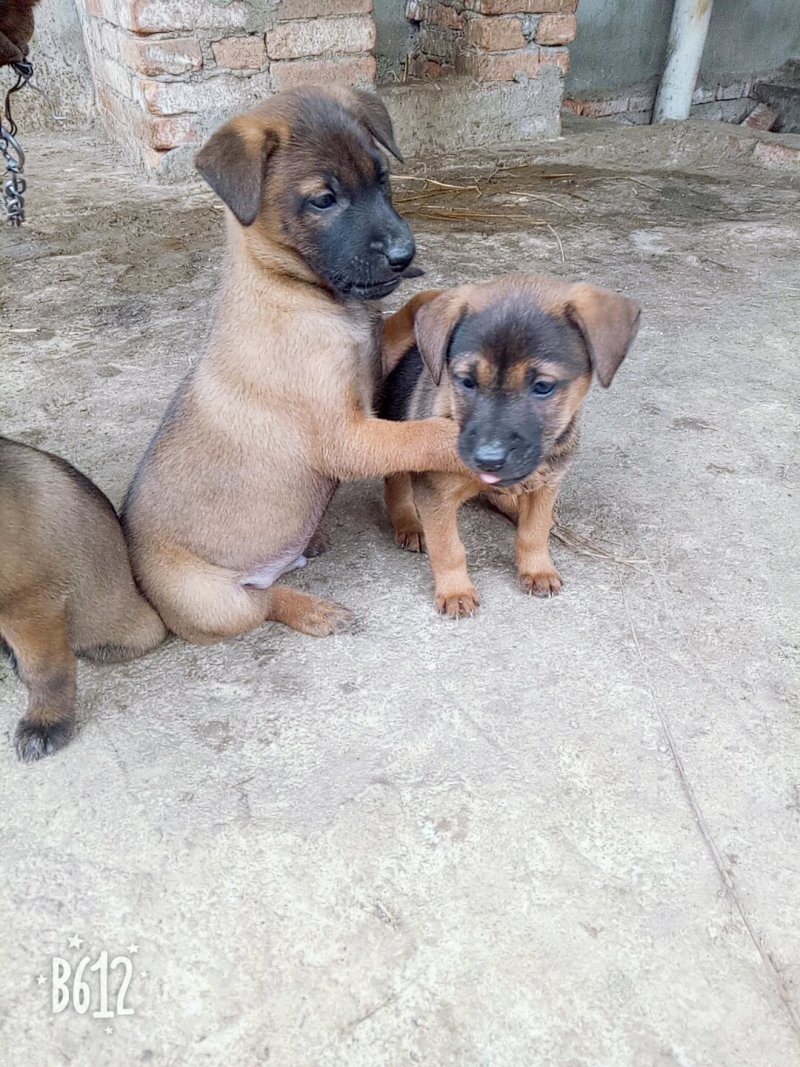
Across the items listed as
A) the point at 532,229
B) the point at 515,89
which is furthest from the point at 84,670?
the point at 515,89

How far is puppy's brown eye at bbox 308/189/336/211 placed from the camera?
2.80m

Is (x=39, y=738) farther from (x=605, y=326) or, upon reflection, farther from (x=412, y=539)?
(x=605, y=326)

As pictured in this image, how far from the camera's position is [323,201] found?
281 centimetres

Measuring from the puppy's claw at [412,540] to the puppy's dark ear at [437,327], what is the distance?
2.92 feet

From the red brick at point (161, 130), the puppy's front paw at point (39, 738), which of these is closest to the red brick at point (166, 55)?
the red brick at point (161, 130)

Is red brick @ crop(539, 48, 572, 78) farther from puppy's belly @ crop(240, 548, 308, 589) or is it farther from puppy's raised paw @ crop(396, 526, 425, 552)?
puppy's belly @ crop(240, 548, 308, 589)

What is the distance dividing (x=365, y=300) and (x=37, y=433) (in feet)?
6.88

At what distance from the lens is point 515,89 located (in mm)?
8523

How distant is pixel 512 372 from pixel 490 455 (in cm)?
29

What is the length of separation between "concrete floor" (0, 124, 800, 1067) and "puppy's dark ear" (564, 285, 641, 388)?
97cm

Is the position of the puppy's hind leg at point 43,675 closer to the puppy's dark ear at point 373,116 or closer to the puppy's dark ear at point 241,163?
the puppy's dark ear at point 241,163

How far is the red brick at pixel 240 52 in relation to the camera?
705cm

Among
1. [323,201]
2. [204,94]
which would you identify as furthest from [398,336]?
[204,94]

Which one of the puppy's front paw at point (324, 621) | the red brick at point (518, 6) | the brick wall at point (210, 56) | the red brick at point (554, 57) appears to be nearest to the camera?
the puppy's front paw at point (324, 621)
